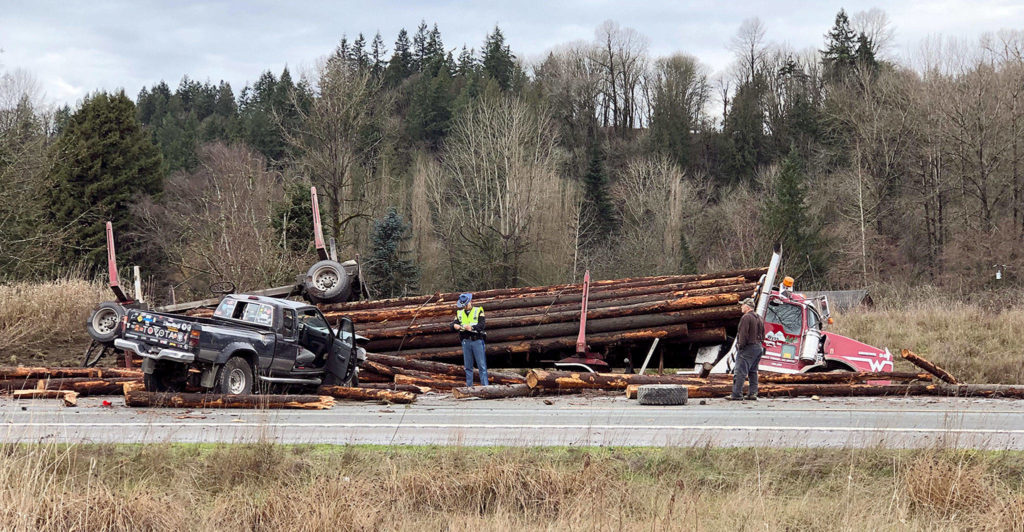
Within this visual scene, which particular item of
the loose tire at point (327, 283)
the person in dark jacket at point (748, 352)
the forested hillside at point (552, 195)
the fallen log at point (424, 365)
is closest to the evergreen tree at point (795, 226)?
the forested hillside at point (552, 195)

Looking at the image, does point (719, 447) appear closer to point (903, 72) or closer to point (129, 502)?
point (129, 502)

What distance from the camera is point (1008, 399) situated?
1584 centimetres

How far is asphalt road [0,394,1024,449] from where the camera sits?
34.6 ft

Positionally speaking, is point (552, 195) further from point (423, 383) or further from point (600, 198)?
point (423, 383)

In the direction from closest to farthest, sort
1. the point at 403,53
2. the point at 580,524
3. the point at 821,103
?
the point at 580,524 < the point at 821,103 < the point at 403,53

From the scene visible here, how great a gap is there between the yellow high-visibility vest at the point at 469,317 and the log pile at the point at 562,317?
3.14m

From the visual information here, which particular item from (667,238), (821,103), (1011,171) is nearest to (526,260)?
(667,238)

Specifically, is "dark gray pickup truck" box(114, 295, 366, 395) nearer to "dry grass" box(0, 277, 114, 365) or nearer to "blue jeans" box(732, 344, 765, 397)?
"blue jeans" box(732, 344, 765, 397)

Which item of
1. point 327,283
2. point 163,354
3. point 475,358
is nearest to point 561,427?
point 475,358

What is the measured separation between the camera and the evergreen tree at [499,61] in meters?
100

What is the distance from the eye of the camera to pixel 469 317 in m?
18.4

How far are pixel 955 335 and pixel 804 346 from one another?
1016 centimetres

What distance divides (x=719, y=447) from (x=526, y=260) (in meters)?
47.6

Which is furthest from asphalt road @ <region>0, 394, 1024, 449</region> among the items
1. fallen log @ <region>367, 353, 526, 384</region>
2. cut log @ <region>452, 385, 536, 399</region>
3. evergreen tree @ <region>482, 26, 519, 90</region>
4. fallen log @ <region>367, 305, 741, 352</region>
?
evergreen tree @ <region>482, 26, 519, 90</region>
